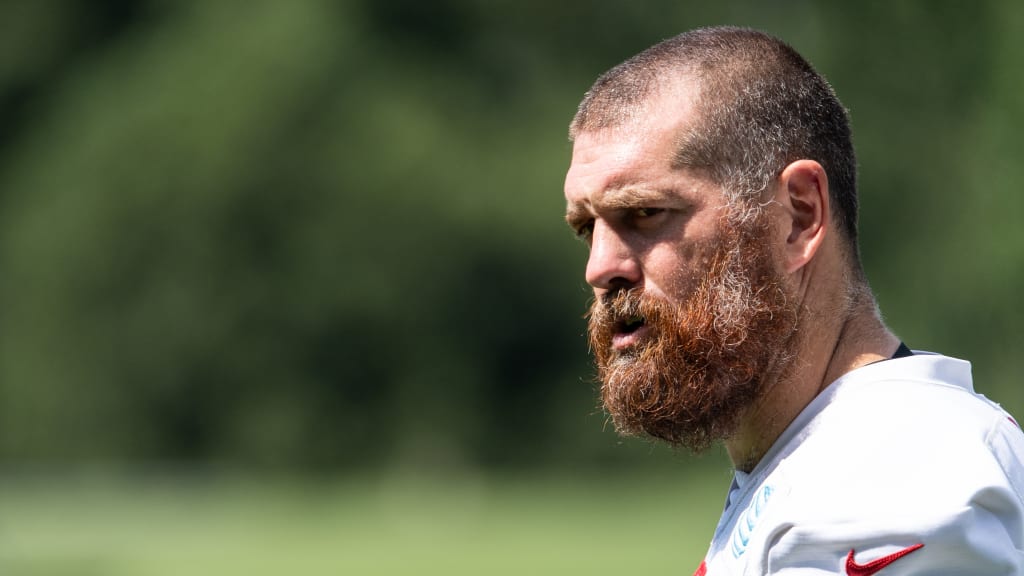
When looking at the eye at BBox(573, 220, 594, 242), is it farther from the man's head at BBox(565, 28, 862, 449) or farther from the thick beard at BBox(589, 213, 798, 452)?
the thick beard at BBox(589, 213, 798, 452)

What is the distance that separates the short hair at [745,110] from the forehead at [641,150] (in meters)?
0.02

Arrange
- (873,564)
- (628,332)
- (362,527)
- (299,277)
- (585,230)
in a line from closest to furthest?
(873,564) → (628,332) → (585,230) → (362,527) → (299,277)

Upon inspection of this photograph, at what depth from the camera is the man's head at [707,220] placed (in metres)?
2.70

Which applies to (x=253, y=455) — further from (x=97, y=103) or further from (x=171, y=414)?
(x=97, y=103)

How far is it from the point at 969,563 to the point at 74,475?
34.0 meters

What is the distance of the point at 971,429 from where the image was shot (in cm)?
231

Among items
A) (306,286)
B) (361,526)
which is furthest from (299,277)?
(361,526)

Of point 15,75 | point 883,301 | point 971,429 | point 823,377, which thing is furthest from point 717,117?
point 15,75

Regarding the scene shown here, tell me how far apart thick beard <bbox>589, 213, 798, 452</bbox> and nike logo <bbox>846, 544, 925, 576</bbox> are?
0.60 metres

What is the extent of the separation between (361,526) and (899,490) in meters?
25.6

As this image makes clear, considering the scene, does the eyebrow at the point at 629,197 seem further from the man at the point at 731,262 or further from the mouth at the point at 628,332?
the mouth at the point at 628,332

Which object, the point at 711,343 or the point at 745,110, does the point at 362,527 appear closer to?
the point at 711,343

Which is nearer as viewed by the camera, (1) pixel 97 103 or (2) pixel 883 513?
(2) pixel 883 513

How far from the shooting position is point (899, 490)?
2178 millimetres
